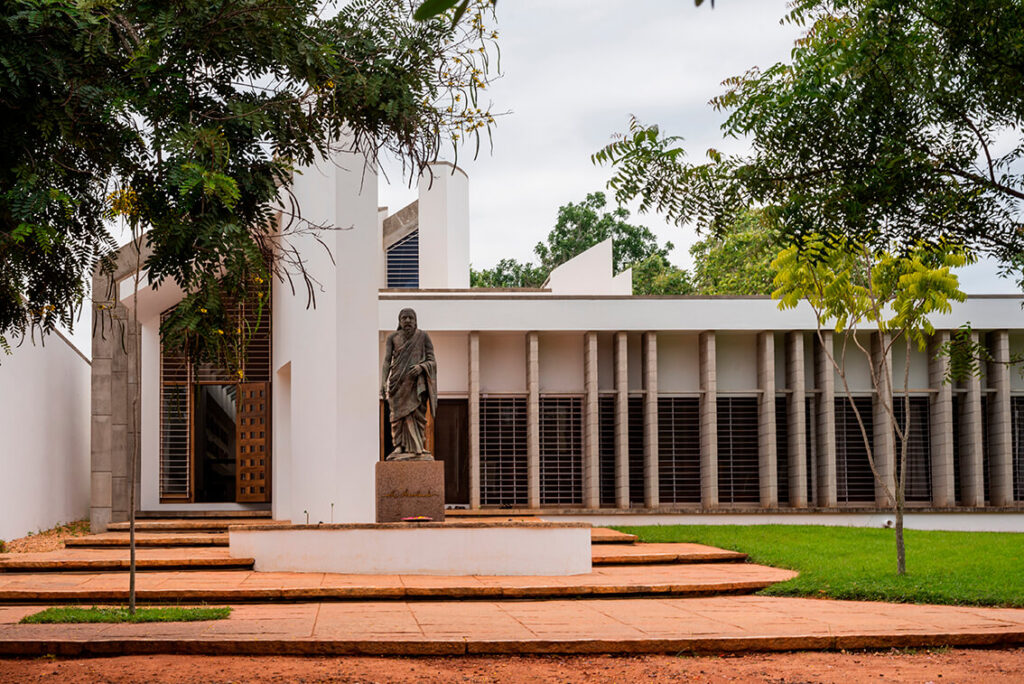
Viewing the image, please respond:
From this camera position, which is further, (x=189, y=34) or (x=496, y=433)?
(x=496, y=433)

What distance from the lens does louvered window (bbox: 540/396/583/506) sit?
18.8 metres

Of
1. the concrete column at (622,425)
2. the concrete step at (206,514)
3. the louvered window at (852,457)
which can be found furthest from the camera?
the louvered window at (852,457)

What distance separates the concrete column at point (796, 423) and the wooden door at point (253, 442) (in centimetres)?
906

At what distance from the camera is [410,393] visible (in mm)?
12781

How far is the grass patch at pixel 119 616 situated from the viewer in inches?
312

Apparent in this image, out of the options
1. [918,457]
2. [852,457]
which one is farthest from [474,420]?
[918,457]

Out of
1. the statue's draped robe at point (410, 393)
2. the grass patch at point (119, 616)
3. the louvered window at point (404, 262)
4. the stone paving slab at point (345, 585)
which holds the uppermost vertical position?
the louvered window at point (404, 262)

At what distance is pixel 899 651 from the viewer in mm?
7438

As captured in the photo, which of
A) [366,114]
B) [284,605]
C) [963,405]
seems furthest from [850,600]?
[963,405]

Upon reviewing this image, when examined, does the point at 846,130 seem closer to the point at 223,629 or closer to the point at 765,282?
the point at 223,629

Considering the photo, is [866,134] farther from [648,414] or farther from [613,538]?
[648,414]

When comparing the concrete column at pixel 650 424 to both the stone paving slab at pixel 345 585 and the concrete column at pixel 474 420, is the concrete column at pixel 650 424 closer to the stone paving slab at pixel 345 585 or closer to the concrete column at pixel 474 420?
the concrete column at pixel 474 420

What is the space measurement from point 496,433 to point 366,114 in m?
13.1

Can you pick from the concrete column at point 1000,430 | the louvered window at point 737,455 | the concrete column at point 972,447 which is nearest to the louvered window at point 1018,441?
the concrete column at point 1000,430
